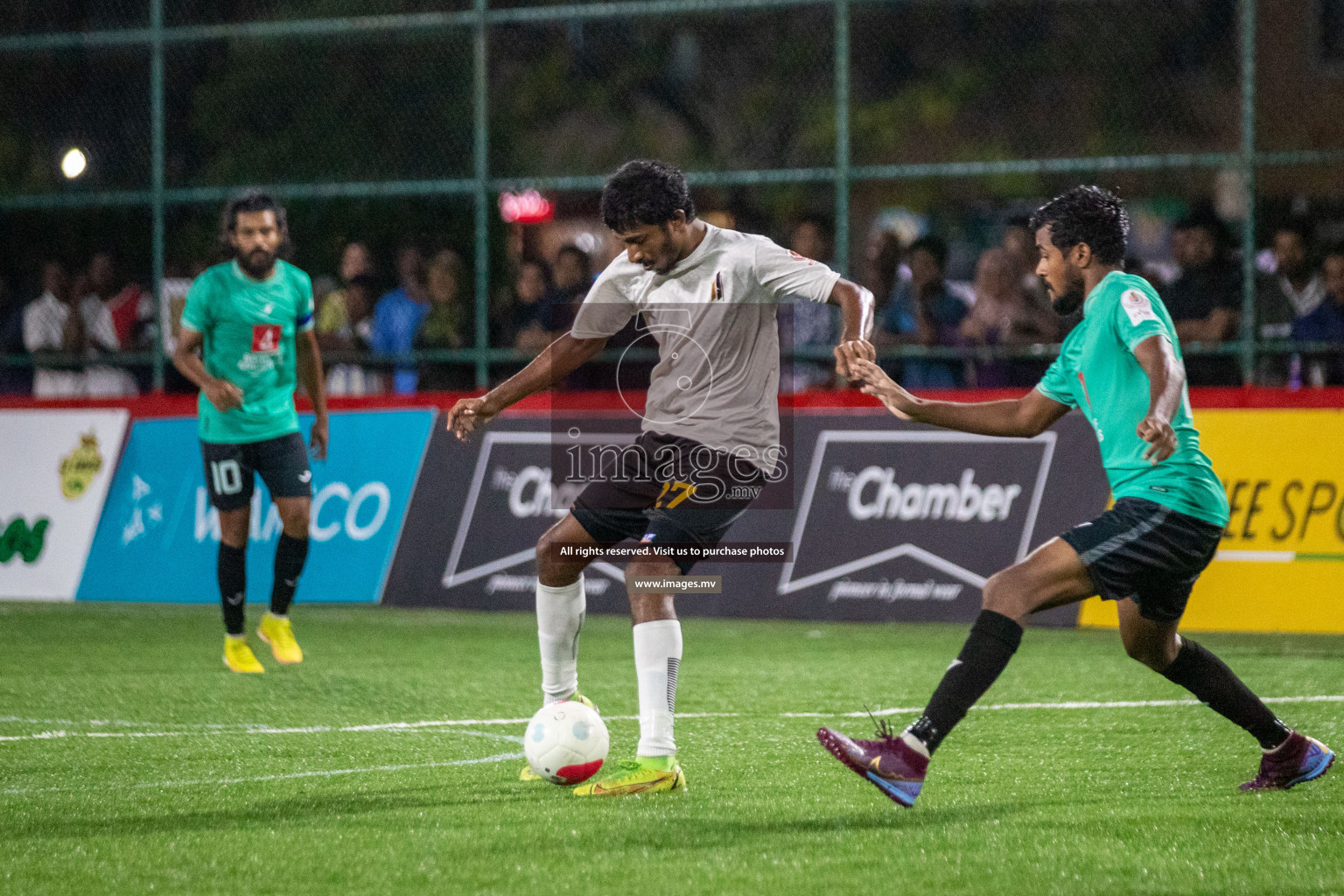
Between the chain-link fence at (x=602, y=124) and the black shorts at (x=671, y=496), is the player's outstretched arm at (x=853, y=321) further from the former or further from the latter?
the chain-link fence at (x=602, y=124)

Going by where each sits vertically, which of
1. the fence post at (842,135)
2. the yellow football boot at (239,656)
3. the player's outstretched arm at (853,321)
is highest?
the fence post at (842,135)

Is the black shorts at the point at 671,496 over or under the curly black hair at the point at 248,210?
under

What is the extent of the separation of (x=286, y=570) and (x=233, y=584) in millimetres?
269

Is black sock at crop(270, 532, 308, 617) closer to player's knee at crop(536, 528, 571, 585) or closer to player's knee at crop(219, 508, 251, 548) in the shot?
player's knee at crop(219, 508, 251, 548)

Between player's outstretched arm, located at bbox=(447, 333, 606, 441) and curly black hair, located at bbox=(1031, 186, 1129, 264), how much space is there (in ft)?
5.17

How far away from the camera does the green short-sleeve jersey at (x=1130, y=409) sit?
5.48 metres

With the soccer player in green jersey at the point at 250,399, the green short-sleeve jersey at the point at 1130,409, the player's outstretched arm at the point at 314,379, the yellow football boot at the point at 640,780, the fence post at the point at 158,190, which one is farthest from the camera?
the fence post at the point at 158,190

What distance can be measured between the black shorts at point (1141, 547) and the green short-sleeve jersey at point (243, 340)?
5025 millimetres

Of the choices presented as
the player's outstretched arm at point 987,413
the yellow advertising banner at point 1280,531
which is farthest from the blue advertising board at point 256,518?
the player's outstretched arm at point 987,413

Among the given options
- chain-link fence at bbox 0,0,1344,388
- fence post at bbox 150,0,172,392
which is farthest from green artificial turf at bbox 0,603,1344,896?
fence post at bbox 150,0,172,392

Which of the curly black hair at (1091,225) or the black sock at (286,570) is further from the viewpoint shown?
the black sock at (286,570)

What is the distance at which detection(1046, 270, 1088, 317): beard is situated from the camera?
5.70 metres

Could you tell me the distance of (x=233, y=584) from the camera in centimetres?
939

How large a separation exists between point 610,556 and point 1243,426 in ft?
12.3
